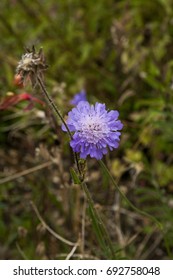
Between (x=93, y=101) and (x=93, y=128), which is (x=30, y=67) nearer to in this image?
(x=93, y=128)

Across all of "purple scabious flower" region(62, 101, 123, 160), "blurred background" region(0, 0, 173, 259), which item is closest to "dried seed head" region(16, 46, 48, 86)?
"purple scabious flower" region(62, 101, 123, 160)

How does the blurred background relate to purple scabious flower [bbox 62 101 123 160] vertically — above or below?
above

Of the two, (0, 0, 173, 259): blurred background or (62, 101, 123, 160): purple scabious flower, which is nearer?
(62, 101, 123, 160): purple scabious flower

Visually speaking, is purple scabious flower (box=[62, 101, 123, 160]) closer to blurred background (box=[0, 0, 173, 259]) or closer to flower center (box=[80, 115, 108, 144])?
flower center (box=[80, 115, 108, 144])

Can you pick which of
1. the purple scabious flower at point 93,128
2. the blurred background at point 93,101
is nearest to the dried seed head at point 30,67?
the purple scabious flower at point 93,128

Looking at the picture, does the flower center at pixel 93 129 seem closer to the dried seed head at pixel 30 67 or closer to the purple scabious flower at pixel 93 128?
the purple scabious flower at pixel 93 128
